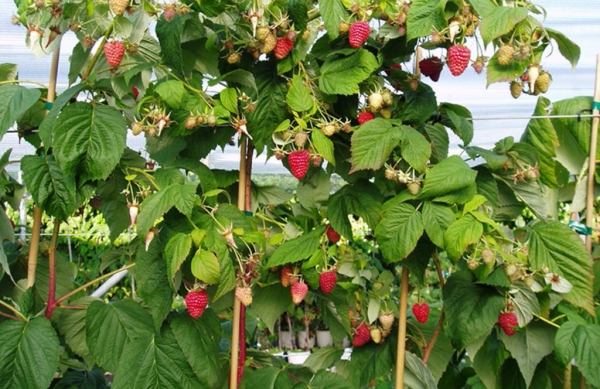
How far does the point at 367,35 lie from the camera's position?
1.45 meters

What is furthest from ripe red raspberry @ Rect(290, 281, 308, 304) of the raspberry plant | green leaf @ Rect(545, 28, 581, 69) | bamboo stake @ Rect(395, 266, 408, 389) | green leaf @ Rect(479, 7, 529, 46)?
green leaf @ Rect(545, 28, 581, 69)

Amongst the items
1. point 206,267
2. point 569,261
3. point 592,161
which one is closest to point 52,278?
point 206,267

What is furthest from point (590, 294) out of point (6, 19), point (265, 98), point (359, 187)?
point (6, 19)

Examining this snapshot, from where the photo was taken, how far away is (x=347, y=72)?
1481 mm

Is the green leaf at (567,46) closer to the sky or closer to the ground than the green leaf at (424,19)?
closer to the ground

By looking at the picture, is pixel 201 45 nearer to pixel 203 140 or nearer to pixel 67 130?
pixel 203 140

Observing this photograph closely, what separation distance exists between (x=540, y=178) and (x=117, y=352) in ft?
3.20

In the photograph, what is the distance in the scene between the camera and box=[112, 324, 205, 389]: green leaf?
1.44m

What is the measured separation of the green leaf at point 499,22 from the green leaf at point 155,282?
2.28 ft

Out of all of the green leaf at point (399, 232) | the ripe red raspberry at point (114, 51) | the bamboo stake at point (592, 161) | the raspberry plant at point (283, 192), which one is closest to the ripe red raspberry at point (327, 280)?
the raspberry plant at point (283, 192)

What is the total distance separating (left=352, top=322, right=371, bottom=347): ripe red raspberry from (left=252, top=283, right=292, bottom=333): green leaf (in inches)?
6.4

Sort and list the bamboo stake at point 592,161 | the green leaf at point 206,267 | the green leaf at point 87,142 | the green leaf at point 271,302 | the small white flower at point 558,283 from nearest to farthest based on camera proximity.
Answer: the green leaf at point 206,267 → the green leaf at point 87,142 → the small white flower at point 558,283 → the green leaf at point 271,302 → the bamboo stake at point 592,161

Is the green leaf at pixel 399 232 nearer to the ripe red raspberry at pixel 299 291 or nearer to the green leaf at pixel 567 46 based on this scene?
the ripe red raspberry at pixel 299 291

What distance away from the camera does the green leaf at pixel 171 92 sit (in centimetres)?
→ 140
